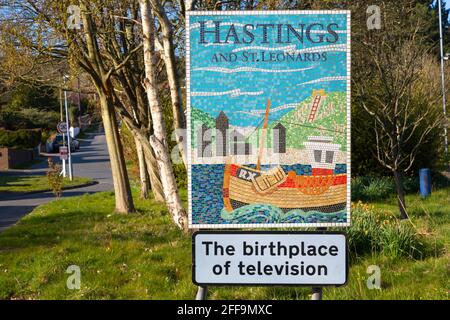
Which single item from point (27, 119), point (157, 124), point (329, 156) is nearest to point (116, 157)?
point (157, 124)

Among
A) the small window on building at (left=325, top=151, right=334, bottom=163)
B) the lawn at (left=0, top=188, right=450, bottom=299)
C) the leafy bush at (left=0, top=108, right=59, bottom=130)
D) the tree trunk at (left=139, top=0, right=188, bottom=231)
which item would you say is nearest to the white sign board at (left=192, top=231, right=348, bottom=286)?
the small window on building at (left=325, top=151, right=334, bottom=163)

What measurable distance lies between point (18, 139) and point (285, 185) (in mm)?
44364

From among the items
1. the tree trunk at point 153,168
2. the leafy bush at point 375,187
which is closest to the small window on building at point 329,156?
the tree trunk at point 153,168

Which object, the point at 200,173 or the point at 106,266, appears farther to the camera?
the point at 106,266

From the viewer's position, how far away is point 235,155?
294 cm

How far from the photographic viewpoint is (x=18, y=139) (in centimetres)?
4369

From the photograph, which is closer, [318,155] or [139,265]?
[318,155]

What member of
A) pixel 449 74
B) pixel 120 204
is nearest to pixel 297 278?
pixel 120 204

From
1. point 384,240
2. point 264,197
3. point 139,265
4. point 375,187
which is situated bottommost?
point 139,265

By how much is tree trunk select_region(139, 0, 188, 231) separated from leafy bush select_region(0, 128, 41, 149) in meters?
37.0

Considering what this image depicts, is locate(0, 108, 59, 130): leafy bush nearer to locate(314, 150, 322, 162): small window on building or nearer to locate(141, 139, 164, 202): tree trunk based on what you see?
locate(141, 139, 164, 202): tree trunk

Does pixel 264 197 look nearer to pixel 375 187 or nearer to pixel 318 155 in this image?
pixel 318 155
